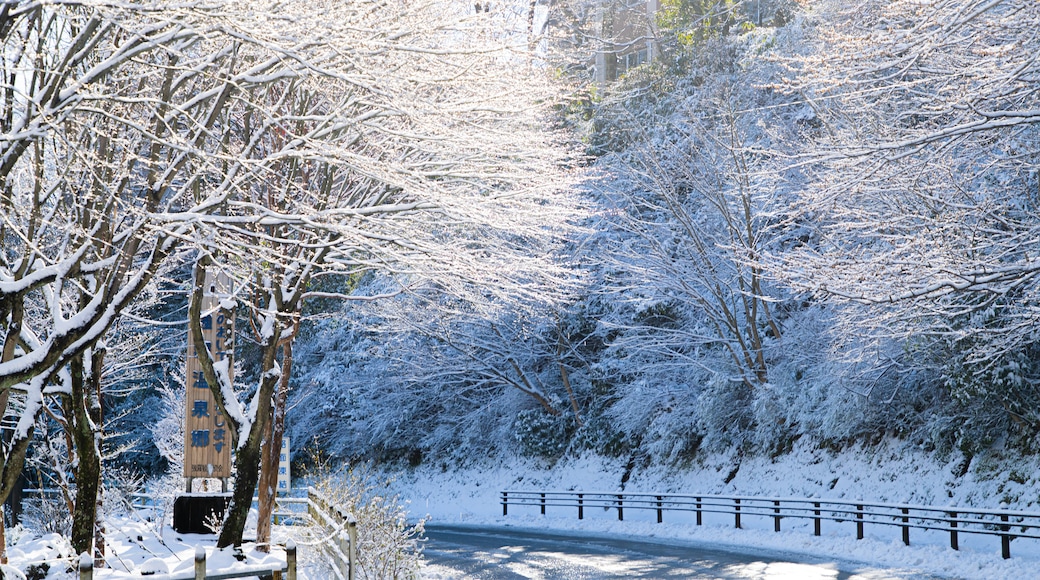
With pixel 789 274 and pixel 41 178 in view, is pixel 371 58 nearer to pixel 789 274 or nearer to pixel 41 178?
pixel 41 178

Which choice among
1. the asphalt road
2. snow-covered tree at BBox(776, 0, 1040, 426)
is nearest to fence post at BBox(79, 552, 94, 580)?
the asphalt road

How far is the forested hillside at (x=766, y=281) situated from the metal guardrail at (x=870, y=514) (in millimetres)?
1936

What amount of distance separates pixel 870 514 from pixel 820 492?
5.41m

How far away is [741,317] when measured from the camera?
2748 cm

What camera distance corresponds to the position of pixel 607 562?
15.5 m

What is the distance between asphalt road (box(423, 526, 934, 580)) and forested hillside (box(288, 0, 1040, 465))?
3989 millimetres

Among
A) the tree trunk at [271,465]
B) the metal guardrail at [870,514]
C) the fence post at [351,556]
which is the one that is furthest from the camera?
the metal guardrail at [870,514]

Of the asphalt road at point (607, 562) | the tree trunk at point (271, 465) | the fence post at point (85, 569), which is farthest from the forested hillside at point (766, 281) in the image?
the fence post at point (85, 569)

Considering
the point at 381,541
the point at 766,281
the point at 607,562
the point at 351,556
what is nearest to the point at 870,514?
the point at 607,562

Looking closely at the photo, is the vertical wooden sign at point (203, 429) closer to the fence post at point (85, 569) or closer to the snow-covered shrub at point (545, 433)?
the fence post at point (85, 569)

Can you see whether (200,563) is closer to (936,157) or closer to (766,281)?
(936,157)

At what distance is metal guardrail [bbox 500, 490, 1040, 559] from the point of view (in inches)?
566

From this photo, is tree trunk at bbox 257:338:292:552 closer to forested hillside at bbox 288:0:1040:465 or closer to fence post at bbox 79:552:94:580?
forested hillside at bbox 288:0:1040:465

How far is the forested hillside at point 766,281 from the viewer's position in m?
10.8
